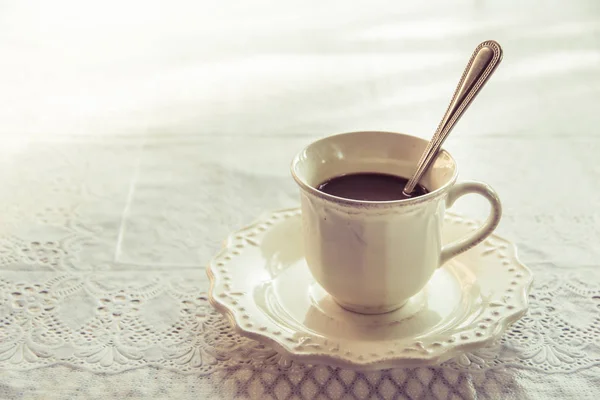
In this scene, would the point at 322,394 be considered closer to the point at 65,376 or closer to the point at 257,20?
the point at 65,376

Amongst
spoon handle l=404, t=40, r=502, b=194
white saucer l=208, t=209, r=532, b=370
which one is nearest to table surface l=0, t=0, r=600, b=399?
white saucer l=208, t=209, r=532, b=370

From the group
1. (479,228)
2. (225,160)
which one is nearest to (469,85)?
(479,228)

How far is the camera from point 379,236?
0.61 meters

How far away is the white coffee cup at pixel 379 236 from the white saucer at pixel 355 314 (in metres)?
0.03

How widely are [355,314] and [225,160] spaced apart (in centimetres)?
44

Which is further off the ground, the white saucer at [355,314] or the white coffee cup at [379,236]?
the white coffee cup at [379,236]

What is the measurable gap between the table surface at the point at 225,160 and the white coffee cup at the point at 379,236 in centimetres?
7

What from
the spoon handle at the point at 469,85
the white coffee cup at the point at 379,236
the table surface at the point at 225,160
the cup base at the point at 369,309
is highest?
the spoon handle at the point at 469,85

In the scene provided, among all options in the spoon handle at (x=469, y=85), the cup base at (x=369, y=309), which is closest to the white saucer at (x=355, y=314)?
the cup base at (x=369, y=309)

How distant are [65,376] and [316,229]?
0.84 ft

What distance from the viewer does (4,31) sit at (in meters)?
1.67

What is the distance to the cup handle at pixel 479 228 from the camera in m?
0.64

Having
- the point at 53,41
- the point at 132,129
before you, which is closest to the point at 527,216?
the point at 132,129

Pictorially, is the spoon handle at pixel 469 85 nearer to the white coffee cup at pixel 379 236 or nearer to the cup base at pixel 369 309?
the white coffee cup at pixel 379 236
